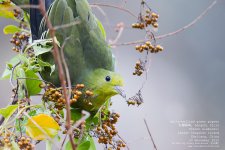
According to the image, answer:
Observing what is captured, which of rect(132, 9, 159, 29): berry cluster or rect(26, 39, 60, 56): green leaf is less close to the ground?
rect(132, 9, 159, 29): berry cluster

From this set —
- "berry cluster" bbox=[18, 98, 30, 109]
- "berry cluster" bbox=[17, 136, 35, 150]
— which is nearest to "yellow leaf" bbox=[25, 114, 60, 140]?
"berry cluster" bbox=[17, 136, 35, 150]

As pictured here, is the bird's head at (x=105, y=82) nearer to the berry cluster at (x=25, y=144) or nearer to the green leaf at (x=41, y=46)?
the green leaf at (x=41, y=46)

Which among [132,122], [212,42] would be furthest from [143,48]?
[212,42]

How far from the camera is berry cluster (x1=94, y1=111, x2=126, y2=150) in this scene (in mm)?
1650

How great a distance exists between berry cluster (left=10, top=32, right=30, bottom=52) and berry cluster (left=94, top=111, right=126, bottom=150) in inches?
16.2

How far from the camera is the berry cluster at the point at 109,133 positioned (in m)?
1.65

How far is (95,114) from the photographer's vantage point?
185cm

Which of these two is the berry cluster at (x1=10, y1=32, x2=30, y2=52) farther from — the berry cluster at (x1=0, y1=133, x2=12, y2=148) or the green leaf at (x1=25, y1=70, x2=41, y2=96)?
the berry cluster at (x1=0, y1=133, x2=12, y2=148)

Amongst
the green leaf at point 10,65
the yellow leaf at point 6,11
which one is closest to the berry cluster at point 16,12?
the yellow leaf at point 6,11

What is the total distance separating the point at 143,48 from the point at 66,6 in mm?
350

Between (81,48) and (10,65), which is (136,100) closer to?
(81,48)

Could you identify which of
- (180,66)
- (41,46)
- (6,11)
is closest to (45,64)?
(41,46)

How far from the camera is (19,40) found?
6.21 ft

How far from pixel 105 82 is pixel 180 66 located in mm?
2246
